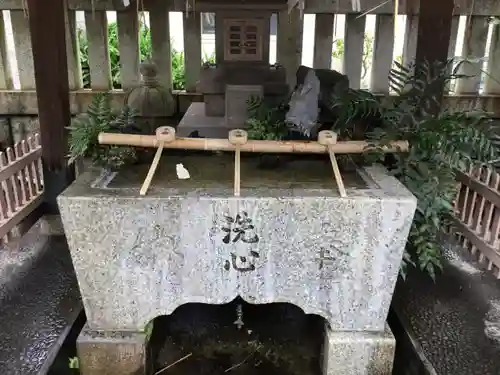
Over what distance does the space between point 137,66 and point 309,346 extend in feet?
12.4

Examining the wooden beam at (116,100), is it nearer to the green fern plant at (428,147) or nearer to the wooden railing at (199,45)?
the wooden railing at (199,45)

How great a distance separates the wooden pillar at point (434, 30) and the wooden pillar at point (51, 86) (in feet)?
8.88

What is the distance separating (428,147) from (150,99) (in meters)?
2.96

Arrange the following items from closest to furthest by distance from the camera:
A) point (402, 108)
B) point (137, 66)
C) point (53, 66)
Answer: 1. point (402, 108)
2. point (53, 66)
3. point (137, 66)

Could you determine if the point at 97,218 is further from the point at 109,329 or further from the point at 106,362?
the point at 106,362

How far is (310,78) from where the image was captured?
12.3ft

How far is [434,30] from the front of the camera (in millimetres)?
3734

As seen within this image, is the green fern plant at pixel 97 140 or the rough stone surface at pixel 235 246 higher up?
the green fern plant at pixel 97 140

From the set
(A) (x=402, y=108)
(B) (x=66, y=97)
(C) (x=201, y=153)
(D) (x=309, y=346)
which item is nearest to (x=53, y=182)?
(B) (x=66, y=97)

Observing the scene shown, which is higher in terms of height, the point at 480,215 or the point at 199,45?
the point at 199,45

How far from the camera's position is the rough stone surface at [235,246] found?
278 cm

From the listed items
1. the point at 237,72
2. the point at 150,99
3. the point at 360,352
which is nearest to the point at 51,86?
the point at 150,99

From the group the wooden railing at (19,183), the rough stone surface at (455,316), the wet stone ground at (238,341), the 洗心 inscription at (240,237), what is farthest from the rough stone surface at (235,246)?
the wooden railing at (19,183)

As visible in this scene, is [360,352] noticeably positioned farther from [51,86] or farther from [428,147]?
[51,86]
